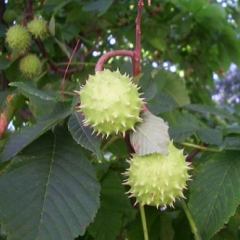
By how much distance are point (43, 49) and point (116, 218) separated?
84 cm

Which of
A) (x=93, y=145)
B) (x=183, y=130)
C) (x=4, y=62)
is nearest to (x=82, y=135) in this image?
(x=93, y=145)

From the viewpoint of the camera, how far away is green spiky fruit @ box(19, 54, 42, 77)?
205cm

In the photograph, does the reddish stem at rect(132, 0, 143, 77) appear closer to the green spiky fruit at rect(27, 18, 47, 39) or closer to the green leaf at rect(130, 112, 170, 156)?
the green leaf at rect(130, 112, 170, 156)

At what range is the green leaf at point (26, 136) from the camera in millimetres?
1209

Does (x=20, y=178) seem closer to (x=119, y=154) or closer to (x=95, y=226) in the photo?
(x=95, y=226)

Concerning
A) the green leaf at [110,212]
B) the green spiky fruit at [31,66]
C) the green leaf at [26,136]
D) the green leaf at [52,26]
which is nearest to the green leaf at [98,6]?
the green leaf at [52,26]

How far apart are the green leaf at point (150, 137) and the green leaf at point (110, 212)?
1.53 feet

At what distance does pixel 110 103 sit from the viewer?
1142 millimetres

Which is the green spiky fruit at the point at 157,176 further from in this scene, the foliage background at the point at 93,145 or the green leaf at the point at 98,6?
the green leaf at the point at 98,6

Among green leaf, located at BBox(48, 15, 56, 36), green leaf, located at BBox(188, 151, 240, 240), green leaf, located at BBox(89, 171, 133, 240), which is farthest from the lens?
green leaf, located at BBox(48, 15, 56, 36)

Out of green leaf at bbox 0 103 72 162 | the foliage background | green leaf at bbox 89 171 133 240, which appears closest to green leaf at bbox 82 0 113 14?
the foliage background

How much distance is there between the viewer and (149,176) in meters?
1.18

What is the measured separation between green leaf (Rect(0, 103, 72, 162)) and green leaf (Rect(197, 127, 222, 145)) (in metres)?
0.44

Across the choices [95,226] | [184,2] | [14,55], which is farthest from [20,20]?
[95,226]
